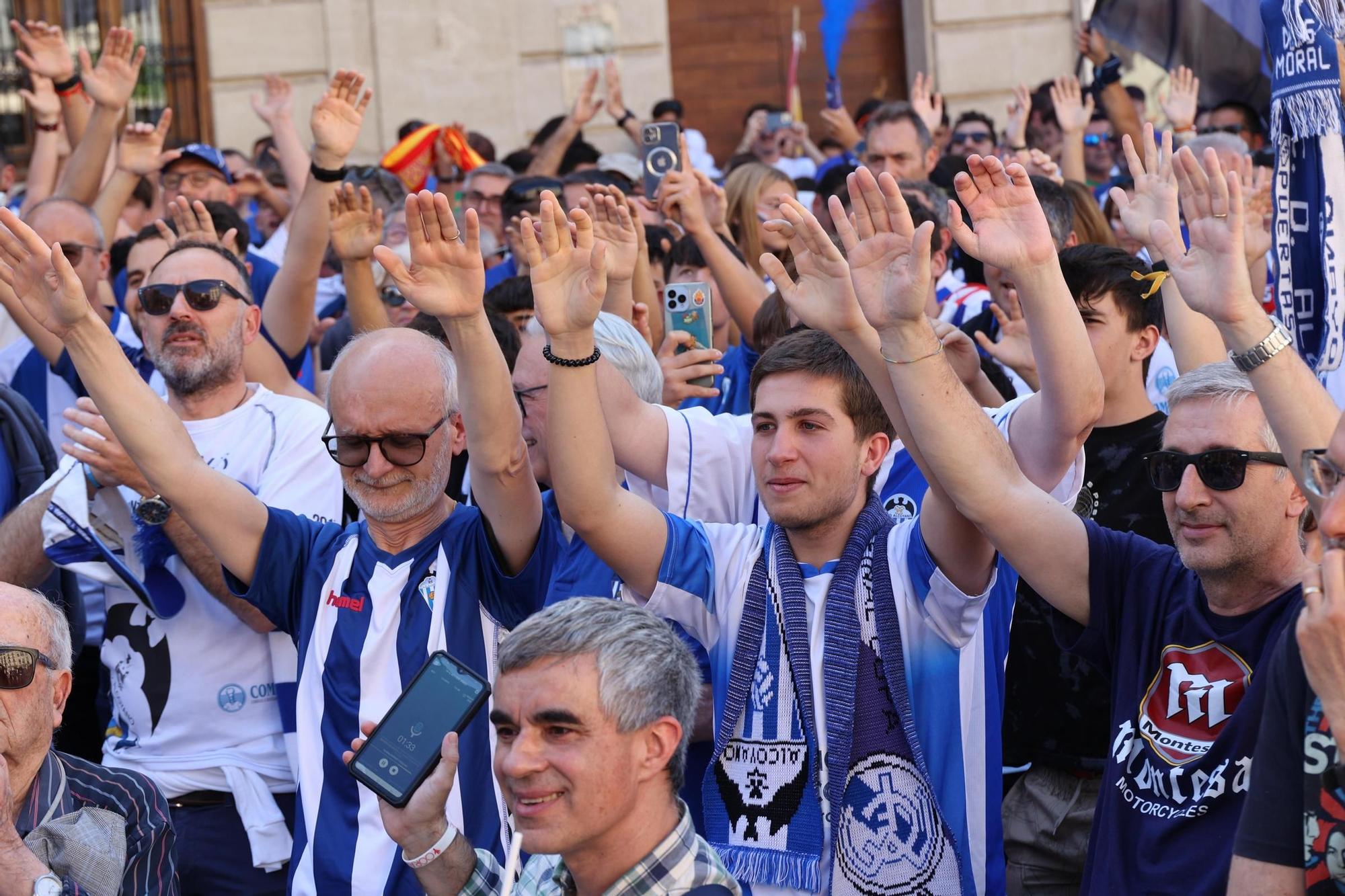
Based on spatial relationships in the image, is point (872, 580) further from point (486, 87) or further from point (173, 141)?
point (486, 87)

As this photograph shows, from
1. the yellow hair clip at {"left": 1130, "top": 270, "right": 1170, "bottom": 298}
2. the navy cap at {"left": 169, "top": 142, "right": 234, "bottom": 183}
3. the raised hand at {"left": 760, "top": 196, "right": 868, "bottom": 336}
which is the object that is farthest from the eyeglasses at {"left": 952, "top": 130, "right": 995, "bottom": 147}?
the raised hand at {"left": 760, "top": 196, "right": 868, "bottom": 336}

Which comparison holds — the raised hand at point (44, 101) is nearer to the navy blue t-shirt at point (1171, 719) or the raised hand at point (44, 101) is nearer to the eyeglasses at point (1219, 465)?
the navy blue t-shirt at point (1171, 719)

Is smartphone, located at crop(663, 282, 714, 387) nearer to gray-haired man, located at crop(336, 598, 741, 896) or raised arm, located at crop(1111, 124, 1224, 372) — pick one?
raised arm, located at crop(1111, 124, 1224, 372)

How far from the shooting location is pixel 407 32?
41.8 feet

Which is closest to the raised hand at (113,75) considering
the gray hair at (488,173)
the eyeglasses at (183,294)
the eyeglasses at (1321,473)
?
the gray hair at (488,173)

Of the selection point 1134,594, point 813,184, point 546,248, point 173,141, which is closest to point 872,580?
point 1134,594

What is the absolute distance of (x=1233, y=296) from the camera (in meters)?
3.19

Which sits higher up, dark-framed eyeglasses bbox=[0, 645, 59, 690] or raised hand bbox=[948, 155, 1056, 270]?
raised hand bbox=[948, 155, 1056, 270]

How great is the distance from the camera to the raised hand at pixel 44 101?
7965 mm

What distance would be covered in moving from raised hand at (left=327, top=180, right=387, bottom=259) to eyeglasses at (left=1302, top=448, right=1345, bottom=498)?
12.4 feet

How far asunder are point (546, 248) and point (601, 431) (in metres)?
0.42

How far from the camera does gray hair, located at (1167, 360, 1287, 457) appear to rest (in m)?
3.09

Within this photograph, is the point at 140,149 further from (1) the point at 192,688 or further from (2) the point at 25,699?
(2) the point at 25,699

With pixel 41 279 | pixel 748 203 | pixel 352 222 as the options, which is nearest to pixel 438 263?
pixel 41 279
